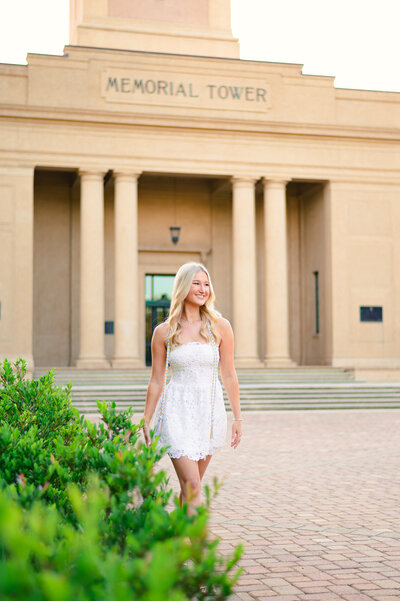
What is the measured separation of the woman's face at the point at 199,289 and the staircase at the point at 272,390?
49.4ft

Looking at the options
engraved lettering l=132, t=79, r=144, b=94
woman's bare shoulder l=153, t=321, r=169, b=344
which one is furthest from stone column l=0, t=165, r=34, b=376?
woman's bare shoulder l=153, t=321, r=169, b=344

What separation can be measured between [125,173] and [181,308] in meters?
23.0

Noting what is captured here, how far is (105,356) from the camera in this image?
93.4 feet

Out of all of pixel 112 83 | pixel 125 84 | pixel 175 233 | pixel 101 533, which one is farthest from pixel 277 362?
pixel 101 533

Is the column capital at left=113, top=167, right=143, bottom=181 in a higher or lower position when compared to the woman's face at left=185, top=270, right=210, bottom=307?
higher

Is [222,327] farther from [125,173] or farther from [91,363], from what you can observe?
[125,173]

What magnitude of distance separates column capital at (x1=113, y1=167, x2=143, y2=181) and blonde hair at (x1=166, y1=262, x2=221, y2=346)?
2289cm

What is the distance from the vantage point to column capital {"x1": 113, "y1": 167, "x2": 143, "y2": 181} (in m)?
27.8

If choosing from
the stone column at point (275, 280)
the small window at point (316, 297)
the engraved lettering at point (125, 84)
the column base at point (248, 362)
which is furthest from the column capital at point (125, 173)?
the small window at point (316, 297)

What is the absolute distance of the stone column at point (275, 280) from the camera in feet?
94.2

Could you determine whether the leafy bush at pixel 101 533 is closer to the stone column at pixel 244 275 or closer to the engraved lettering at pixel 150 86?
the stone column at pixel 244 275

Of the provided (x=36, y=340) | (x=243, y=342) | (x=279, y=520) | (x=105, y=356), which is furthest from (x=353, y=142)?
(x=279, y=520)

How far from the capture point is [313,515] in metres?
7.52

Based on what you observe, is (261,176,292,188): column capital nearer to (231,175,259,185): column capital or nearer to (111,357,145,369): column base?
(231,175,259,185): column capital
